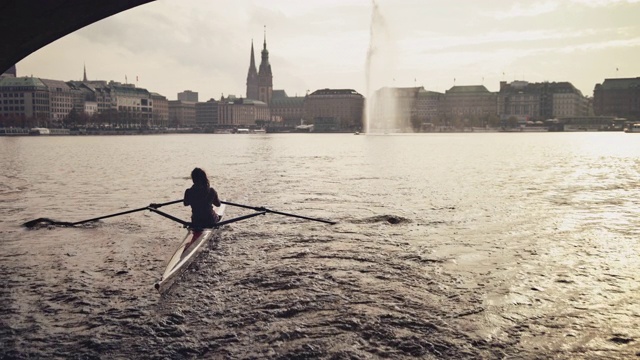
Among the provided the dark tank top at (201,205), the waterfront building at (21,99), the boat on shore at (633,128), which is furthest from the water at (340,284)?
the waterfront building at (21,99)

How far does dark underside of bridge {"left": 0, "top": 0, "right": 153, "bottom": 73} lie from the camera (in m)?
10.9

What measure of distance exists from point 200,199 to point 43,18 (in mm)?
5475

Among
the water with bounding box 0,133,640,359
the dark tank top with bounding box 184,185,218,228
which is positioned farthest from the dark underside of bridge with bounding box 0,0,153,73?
the water with bounding box 0,133,640,359

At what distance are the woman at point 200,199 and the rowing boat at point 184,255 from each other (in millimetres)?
249

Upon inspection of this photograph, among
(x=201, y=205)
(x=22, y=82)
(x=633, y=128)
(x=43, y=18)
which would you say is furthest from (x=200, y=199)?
(x=22, y=82)

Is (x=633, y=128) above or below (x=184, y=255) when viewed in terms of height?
above

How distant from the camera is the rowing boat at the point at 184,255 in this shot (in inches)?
393

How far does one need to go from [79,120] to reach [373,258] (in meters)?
204

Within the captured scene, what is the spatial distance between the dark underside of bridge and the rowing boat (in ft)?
18.4

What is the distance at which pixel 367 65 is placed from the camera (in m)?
107

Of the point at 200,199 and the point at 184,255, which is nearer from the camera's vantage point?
the point at 184,255

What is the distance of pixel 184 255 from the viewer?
1138 cm

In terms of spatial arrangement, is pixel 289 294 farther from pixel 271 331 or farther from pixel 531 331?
pixel 531 331

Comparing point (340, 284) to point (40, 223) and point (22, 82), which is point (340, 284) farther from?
point (22, 82)
